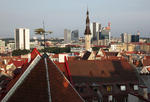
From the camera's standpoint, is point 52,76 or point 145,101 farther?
point 145,101

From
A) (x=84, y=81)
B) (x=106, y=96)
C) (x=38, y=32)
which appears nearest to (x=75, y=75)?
(x=84, y=81)

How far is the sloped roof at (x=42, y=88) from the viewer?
33.9 ft

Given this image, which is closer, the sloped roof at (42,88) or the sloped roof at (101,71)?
the sloped roof at (42,88)

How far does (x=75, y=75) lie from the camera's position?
89.0 ft

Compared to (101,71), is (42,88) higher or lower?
higher

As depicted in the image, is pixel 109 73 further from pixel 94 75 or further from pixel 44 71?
pixel 44 71

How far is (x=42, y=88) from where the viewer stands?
1059 cm

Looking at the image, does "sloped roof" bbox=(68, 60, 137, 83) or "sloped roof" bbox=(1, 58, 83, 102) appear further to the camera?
"sloped roof" bbox=(68, 60, 137, 83)

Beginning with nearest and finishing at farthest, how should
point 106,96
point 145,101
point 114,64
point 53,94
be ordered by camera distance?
point 53,94 < point 145,101 < point 106,96 < point 114,64

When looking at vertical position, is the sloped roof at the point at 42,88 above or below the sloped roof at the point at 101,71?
above

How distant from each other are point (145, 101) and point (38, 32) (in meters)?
9.52

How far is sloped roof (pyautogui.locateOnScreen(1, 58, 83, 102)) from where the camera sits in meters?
10.3

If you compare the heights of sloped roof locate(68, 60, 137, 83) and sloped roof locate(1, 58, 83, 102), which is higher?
sloped roof locate(1, 58, 83, 102)

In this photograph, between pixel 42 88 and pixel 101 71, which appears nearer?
pixel 42 88
